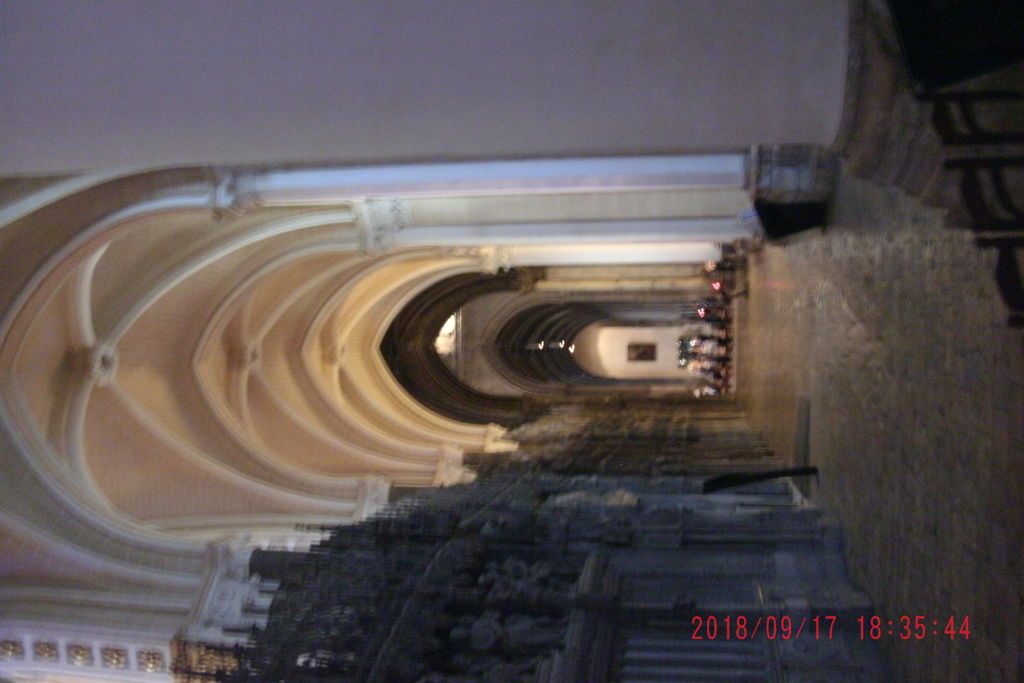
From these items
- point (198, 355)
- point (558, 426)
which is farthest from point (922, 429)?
point (198, 355)

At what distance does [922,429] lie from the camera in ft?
11.4

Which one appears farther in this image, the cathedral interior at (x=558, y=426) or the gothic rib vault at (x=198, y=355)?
the gothic rib vault at (x=198, y=355)

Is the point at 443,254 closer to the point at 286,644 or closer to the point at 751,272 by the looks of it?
the point at 751,272

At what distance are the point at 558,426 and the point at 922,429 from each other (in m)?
6.28

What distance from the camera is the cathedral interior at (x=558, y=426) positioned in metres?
2.68

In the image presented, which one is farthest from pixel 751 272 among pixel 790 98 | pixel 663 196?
pixel 790 98

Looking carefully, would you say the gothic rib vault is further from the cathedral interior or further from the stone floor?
the stone floor

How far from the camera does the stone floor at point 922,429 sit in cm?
269

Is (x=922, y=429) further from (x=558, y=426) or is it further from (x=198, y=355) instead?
(x=198, y=355)

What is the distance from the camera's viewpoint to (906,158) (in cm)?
315

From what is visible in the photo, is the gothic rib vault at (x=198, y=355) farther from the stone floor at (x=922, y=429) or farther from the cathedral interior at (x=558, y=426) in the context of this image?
the stone floor at (x=922, y=429)

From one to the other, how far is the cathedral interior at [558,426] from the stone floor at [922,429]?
0.02 metres

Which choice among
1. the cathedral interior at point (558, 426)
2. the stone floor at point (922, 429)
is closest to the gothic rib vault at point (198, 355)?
→ the cathedral interior at point (558, 426)

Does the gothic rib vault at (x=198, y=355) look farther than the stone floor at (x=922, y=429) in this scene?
Yes
